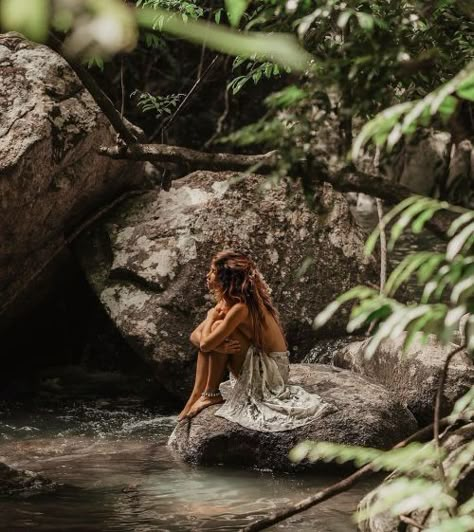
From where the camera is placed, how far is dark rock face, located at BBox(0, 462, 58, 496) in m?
6.84

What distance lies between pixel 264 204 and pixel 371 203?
12.4 meters

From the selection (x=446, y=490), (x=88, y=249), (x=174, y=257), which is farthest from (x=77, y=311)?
(x=446, y=490)

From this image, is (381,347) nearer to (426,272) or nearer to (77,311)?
(77,311)

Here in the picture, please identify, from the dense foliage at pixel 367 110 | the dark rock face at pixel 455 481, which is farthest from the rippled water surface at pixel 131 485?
the dense foliage at pixel 367 110

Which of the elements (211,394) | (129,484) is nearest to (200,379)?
(211,394)

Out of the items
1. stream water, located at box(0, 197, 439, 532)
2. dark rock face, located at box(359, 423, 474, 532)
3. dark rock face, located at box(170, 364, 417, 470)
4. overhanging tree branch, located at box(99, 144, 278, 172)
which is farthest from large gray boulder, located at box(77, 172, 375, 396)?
overhanging tree branch, located at box(99, 144, 278, 172)

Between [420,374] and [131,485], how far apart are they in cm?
273

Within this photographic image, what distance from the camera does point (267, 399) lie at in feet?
26.8

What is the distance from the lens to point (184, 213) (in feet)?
33.9

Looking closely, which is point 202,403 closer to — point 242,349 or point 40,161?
point 242,349

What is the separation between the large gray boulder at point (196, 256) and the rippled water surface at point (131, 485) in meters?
0.92

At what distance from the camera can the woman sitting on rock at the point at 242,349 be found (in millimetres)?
8172

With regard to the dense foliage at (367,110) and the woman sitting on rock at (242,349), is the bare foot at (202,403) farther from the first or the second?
the dense foliage at (367,110)

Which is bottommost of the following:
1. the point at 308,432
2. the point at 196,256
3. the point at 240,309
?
the point at 308,432
